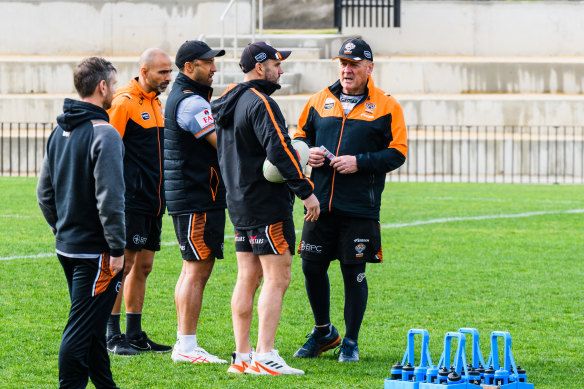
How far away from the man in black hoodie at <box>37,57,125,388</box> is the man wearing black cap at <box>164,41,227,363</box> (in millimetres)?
1579

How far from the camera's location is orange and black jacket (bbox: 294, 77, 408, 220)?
7320 millimetres

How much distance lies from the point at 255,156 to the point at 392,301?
3.01 metres

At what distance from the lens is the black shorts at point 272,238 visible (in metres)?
6.66

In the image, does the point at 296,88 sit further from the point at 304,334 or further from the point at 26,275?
the point at 304,334

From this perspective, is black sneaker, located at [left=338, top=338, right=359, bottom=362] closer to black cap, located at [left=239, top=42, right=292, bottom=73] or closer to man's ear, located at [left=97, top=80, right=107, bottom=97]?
black cap, located at [left=239, top=42, right=292, bottom=73]

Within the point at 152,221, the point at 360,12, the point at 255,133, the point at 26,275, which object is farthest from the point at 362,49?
the point at 360,12

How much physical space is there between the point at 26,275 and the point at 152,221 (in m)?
3.19

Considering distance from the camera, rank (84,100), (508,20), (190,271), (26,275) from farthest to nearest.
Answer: (508,20) < (26,275) < (190,271) < (84,100)

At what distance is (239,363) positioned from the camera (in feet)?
22.1

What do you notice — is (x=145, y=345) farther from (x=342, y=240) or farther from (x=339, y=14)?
(x=339, y=14)

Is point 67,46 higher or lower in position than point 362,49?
higher

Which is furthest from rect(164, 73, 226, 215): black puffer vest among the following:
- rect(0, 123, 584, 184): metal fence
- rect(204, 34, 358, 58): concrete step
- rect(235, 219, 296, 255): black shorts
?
rect(204, 34, 358, 58): concrete step

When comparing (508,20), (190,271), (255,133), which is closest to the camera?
(255,133)

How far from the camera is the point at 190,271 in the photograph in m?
7.20
